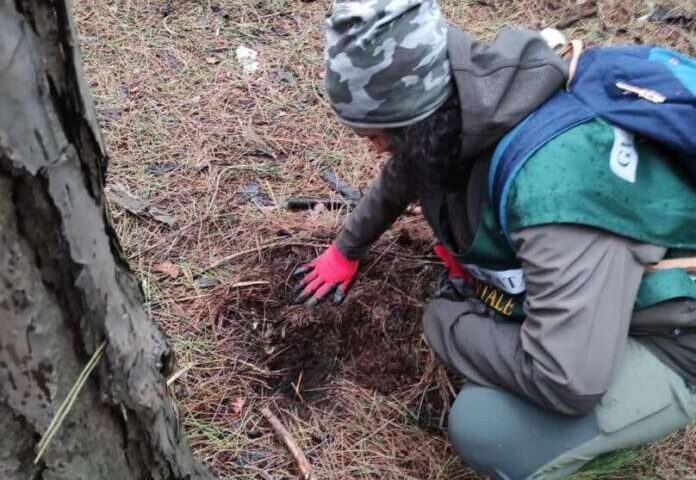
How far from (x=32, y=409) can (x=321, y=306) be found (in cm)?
125

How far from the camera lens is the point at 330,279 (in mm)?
2240

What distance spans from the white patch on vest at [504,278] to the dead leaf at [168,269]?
3.26 ft

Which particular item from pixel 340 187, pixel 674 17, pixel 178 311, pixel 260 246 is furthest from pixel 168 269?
pixel 674 17

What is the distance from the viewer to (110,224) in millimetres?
1073

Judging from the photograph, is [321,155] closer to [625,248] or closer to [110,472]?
[625,248]

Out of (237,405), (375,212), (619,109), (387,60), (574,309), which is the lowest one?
(237,405)

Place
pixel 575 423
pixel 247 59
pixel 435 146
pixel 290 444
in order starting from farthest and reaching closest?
1. pixel 247 59
2. pixel 290 444
3. pixel 575 423
4. pixel 435 146

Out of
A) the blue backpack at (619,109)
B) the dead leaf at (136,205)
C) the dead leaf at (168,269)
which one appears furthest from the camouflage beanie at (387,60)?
the dead leaf at (136,205)

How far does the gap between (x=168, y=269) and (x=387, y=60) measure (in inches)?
47.1

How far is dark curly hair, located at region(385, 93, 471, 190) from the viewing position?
Result: 1.59 meters

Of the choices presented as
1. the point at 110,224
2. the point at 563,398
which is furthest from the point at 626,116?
the point at 110,224

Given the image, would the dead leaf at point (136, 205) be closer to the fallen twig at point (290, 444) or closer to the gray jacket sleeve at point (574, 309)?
the fallen twig at point (290, 444)

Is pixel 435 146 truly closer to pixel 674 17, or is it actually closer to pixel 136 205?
pixel 136 205

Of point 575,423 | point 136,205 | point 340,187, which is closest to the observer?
point 575,423
